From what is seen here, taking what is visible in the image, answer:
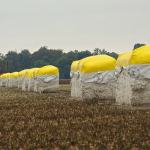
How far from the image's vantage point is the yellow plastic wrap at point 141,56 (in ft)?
59.7

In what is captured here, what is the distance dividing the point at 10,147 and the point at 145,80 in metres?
9.45

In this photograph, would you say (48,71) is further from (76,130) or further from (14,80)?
(14,80)

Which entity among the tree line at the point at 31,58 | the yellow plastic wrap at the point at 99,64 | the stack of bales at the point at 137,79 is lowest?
the stack of bales at the point at 137,79

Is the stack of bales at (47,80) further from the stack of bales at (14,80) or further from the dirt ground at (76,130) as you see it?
the stack of bales at (14,80)

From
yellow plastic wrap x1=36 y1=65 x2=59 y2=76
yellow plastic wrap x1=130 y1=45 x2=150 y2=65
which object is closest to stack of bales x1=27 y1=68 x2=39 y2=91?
yellow plastic wrap x1=36 y1=65 x2=59 y2=76

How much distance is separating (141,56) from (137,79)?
1.09m

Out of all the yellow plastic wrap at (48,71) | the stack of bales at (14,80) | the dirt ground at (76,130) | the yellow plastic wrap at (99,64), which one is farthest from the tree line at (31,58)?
the dirt ground at (76,130)

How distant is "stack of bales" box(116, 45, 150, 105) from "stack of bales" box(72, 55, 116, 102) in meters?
3.19

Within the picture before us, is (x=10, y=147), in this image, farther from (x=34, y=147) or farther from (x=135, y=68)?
(x=135, y=68)

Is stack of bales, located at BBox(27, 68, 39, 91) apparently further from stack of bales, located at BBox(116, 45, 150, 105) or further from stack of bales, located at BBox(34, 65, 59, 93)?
stack of bales, located at BBox(116, 45, 150, 105)

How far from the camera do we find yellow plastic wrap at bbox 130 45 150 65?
1819 centimetres

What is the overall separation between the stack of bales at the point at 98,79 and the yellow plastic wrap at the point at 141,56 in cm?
405

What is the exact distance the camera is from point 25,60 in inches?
6688

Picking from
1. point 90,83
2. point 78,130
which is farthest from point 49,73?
point 78,130
